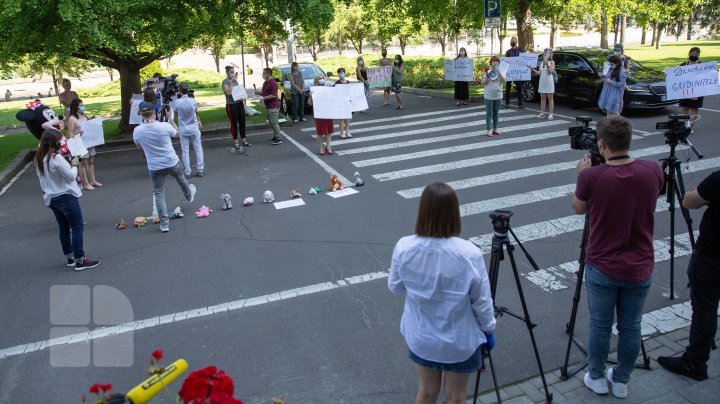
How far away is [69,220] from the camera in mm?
7035

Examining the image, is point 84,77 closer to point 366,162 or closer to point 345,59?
point 345,59

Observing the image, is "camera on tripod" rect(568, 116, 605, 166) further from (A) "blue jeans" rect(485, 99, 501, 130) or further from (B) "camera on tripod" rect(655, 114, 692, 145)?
(A) "blue jeans" rect(485, 99, 501, 130)

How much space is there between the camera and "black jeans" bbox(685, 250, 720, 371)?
393 cm

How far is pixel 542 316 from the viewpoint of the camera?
17.5 feet

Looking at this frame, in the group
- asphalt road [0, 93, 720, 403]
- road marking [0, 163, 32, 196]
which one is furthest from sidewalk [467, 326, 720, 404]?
road marking [0, 163, 32, 196]

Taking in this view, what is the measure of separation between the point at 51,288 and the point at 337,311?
11.7 ft

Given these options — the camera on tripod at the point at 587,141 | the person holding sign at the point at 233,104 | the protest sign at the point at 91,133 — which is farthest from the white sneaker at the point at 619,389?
the person holding sign at the point at 233,104

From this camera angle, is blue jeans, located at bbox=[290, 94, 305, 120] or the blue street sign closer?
blue jeans, located at bbox=[290, 94, 305, 120]

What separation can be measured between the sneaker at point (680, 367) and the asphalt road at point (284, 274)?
76 centimetres

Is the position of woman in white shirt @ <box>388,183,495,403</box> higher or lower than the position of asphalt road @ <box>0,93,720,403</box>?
higher

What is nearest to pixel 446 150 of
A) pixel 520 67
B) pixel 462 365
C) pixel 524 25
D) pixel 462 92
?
pixel 520 67

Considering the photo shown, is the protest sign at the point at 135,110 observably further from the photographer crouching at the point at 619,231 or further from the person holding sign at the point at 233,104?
the photographer crouching at the point at 619,231

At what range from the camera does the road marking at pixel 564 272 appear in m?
5.97

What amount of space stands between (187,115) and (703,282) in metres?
9.69
